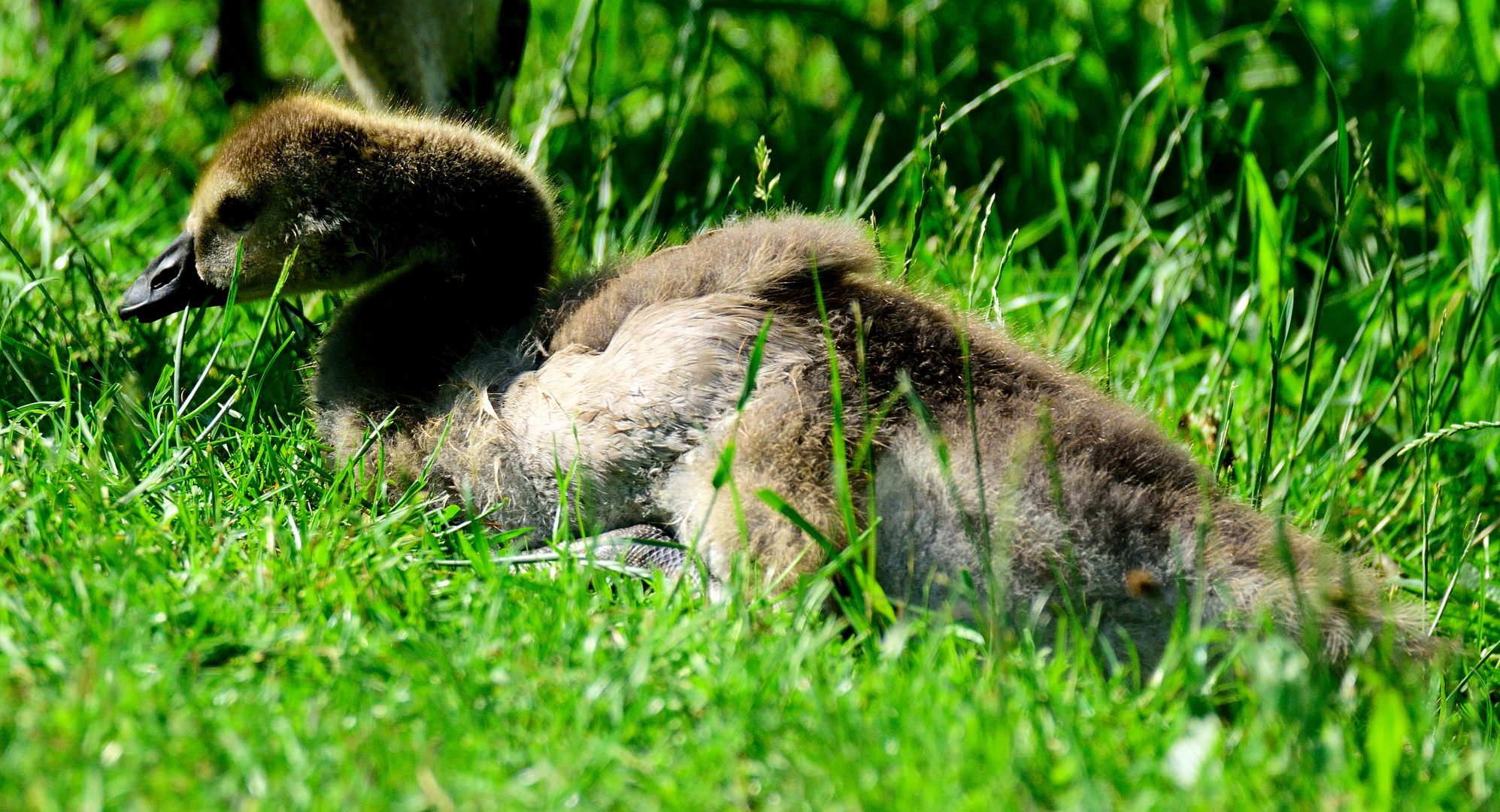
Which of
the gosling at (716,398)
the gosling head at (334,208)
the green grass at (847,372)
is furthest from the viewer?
the gosling head at (334,208)

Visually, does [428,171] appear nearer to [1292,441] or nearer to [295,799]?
[295,799]

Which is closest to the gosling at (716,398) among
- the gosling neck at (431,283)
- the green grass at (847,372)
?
the gosling neck at (431,283)

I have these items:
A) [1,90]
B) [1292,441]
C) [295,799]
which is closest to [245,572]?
[295,799]

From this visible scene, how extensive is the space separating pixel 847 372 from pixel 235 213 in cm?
143

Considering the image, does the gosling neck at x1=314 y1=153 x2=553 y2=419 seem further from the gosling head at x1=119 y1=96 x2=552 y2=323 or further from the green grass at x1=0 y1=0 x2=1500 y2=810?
the green grass at x1=0 y1=0 x2=1500 y2=810

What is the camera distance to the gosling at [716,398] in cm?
234

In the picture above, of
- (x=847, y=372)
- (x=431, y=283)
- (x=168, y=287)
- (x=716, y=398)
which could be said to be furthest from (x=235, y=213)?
(x=847, y=372)

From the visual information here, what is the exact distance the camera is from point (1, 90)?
436 centimetres

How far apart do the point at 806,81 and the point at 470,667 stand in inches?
167

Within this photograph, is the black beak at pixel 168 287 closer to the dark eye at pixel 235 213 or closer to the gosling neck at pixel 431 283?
the dark eye at pixel 235 213

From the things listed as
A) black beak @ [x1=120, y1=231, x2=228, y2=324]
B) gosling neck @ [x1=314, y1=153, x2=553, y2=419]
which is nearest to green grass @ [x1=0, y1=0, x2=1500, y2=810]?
black beak @ [x1=120, y1=231, x2=228, y2=324]

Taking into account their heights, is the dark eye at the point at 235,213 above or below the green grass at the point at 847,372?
above

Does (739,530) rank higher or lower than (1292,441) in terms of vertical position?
higher

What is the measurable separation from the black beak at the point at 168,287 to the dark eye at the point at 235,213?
12 centimetres
